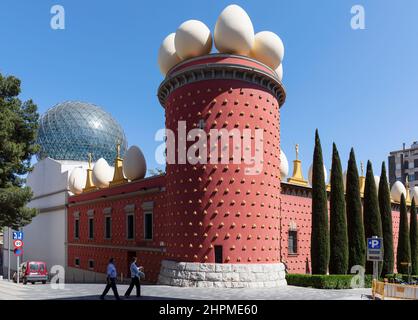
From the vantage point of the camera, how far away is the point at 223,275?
2308 cm

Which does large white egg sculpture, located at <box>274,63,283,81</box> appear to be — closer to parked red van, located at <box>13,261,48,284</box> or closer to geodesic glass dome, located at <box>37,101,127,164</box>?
parked red van, located at <box>13,261,48,284</box>

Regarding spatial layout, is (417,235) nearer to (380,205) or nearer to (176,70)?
(380,205)

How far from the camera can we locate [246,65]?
81.3ft

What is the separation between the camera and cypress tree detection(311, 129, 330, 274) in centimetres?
2652

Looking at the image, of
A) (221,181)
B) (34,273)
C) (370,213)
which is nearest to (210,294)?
(221,181)

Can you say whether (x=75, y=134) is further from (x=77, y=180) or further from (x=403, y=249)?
(x=403, y=249)

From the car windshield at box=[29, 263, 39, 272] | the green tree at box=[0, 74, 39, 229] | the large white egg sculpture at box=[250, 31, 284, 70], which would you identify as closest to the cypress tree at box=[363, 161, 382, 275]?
the large white egg sculpture at box=[250, 31, 284, 70]

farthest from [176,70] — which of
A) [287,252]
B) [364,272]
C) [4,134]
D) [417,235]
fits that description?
[417,235]

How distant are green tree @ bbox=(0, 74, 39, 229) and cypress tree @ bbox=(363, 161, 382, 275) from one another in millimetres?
23022

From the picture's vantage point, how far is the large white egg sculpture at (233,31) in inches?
958

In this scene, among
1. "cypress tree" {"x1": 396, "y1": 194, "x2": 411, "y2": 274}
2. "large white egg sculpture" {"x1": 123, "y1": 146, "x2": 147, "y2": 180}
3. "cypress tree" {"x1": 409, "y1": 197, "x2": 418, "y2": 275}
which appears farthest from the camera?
"cypress tree" {"x1": 409, "y1": 197, "x2": 418, "y2": 275}

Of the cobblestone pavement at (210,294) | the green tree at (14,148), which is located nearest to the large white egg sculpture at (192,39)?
the green tree at (14,148)

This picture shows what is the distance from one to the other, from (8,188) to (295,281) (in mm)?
18268

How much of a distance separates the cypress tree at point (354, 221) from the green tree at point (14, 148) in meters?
21.1
